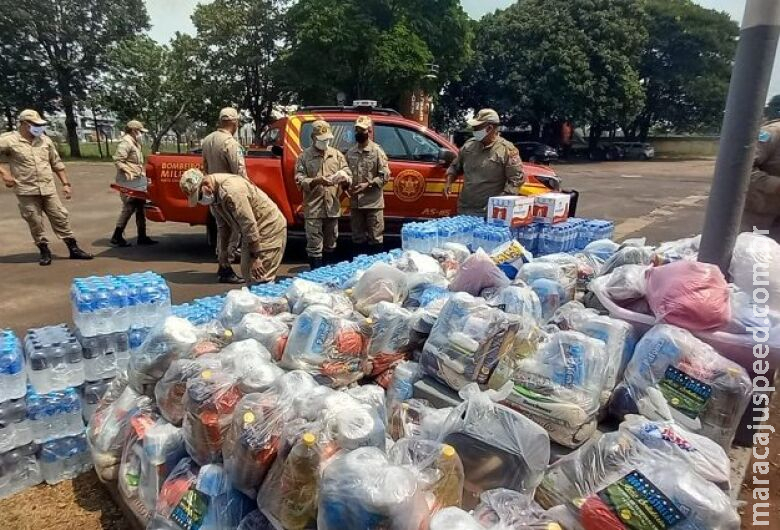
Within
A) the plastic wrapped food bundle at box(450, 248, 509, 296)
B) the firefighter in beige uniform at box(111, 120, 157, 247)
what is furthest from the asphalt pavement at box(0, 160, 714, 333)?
the plastic wrapped food bundle at box(450, 248, 509, 296)

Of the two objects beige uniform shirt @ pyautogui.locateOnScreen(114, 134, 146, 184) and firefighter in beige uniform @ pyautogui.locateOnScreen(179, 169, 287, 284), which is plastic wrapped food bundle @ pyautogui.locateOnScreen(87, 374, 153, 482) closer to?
firefighter in beige uniform @ pyautogui.locateOnScreen(179, 169, 287, 284)

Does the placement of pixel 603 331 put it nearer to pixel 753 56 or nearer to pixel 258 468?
pixel 753 56

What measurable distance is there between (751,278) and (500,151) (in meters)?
3.39

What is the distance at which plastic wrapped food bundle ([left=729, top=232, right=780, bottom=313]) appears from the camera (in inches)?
95.3

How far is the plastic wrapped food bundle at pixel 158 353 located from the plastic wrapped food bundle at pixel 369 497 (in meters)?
1.31

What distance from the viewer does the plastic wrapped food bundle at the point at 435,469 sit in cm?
159

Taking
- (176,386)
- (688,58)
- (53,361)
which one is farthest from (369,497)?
(688,58)

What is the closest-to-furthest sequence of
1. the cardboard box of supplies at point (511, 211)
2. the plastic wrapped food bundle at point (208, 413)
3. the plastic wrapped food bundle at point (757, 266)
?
1. the plastic wrapped food bundle at point (208, 413)
2. the plastic wrapped food bundle at point (757, 266)
3. the cardboard box of supplies at point (511, 211)

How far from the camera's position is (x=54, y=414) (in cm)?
278

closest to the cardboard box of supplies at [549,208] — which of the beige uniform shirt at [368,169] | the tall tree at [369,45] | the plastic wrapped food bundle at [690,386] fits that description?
the beige uniform shirt at [368,169]

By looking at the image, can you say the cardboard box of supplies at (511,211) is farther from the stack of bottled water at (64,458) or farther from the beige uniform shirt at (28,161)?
the beige uniform shirt at (28,161)

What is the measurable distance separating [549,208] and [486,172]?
95 centimetres

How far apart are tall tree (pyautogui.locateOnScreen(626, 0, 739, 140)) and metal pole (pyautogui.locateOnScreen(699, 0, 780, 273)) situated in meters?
40.9

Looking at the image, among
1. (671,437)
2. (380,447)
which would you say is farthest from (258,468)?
(671,437)
